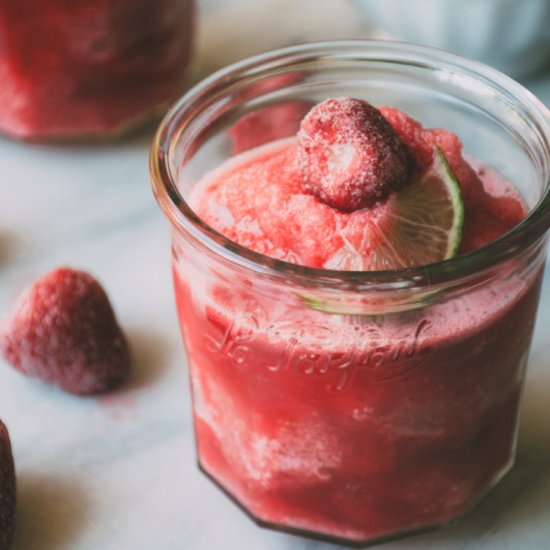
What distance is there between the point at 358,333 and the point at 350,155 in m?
0.14

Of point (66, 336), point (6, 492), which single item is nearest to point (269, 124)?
point (66, 336)

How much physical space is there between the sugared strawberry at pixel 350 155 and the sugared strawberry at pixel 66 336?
340 mm

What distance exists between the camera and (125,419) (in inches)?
38.2

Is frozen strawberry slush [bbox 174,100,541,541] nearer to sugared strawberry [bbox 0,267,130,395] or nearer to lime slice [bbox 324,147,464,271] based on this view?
lime slice [bbox 324,147,464,271]

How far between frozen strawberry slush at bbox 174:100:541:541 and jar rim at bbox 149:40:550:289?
4 centimetres

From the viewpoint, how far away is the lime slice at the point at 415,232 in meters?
0.69

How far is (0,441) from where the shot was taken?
2.74ft

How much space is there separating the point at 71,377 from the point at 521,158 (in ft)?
1.64

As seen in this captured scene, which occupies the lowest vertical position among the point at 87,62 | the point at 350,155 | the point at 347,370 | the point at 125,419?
the point at 125,419

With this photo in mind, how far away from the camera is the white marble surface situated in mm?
849

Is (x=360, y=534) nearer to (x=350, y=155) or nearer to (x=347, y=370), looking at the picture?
(x=347, y=370)

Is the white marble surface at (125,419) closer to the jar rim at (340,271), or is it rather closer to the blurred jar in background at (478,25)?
the blurred jar in background at (478,25)

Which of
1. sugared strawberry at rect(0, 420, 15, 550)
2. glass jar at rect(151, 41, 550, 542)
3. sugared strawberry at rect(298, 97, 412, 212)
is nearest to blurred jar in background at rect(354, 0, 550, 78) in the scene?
glass jar at rect(151, 41, 550, 542)

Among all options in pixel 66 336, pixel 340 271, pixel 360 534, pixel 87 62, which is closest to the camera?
pixel 340 271
